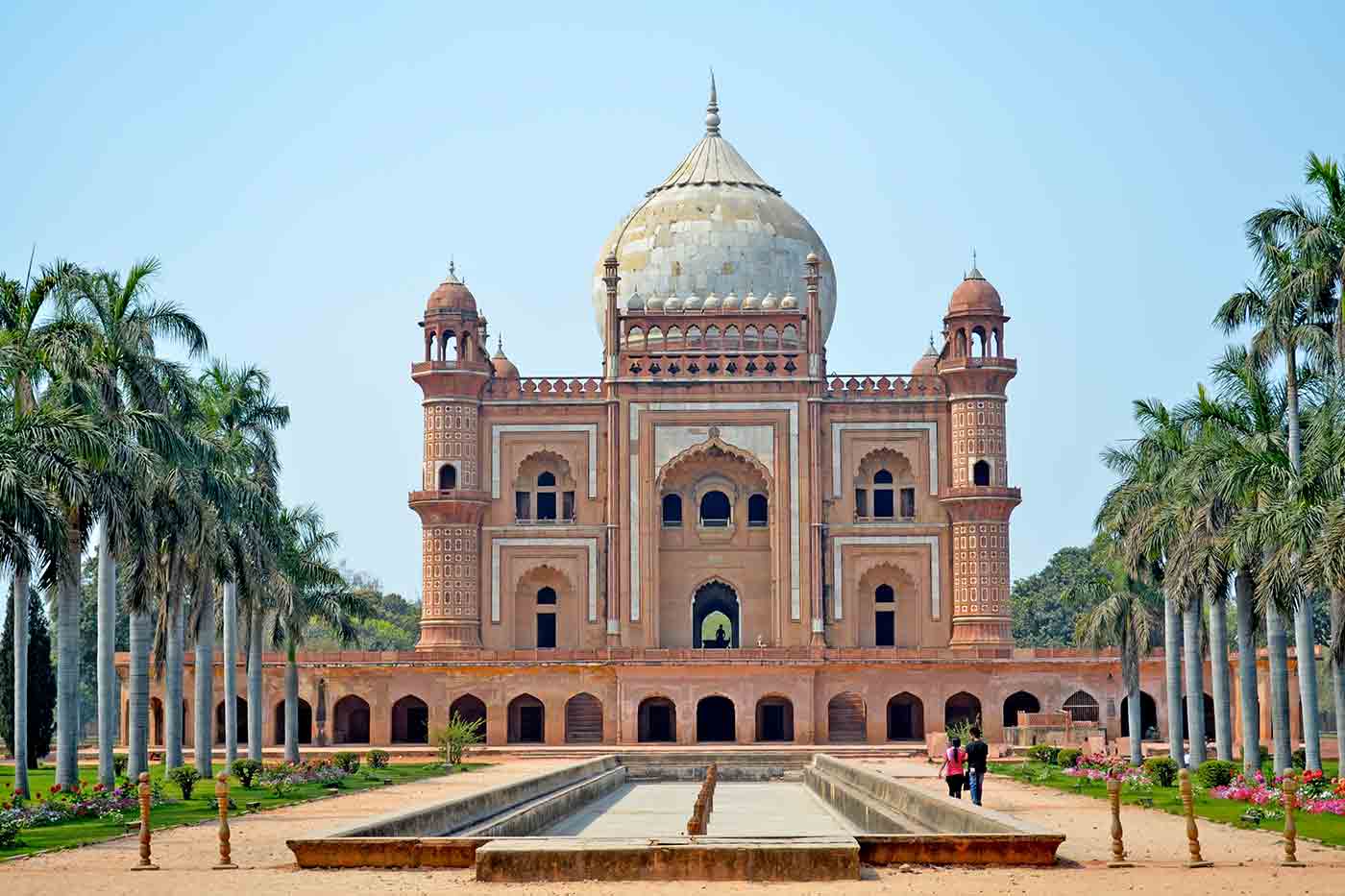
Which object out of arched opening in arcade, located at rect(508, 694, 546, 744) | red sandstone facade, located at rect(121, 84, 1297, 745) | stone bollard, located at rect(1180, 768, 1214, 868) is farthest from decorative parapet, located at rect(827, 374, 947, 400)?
stone bollard, located at rect(1180, 768, 1214, 868)

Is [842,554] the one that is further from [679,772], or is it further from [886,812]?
[886,812]

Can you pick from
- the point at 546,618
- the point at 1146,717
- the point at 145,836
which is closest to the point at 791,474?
the point at 546,618

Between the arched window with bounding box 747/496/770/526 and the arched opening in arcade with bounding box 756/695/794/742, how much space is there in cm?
548

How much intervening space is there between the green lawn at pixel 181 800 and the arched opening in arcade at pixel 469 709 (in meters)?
8.40

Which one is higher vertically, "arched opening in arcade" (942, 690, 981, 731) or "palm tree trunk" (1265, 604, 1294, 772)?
"palm tree trunk" (1265, 604, 1294, 772)

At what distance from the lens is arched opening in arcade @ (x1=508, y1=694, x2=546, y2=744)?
5156 cm

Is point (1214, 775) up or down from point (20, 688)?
down

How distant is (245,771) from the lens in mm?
32375

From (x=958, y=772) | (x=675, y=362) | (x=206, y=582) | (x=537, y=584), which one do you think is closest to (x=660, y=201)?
(x=675, y=362)

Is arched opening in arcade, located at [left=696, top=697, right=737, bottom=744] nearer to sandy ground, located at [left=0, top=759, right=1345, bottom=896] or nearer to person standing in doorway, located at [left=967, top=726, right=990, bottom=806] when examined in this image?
person standing in doorway, located at [left=967, top=726, right=990, bottom=806]

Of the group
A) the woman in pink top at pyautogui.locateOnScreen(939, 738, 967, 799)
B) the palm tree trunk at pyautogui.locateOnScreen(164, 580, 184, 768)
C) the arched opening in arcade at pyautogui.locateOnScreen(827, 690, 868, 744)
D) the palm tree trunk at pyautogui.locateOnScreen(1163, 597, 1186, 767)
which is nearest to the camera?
the woman in pink top at pyautogui.locateOnScreen(939, 738, 967, 799)

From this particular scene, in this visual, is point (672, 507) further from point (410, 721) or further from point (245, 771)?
point (245, 771)

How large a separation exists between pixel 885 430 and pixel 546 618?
1103cm

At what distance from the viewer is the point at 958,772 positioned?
2570 centimetres
